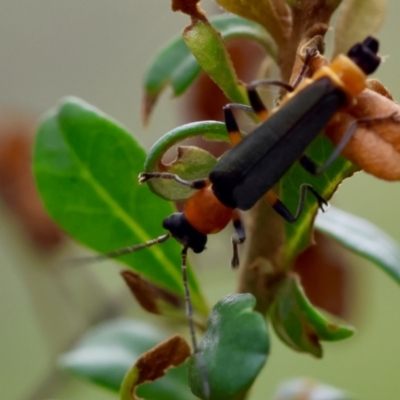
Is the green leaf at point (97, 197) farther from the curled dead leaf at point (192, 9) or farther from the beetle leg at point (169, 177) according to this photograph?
the curled dead leaf at point (192, 9)

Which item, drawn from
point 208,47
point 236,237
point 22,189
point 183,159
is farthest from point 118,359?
point 22,189

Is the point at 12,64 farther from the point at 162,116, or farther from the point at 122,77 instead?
the point at 162,116

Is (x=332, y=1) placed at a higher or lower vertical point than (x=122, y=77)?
higher

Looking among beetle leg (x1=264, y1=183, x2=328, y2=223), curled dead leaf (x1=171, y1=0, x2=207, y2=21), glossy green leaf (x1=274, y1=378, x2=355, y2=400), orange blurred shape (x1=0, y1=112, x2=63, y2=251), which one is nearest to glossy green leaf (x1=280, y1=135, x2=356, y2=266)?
beetle leg (x1=264, y1=183, x2=328, y2=223)

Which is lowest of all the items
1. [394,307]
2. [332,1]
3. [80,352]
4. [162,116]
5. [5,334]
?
[394,307]

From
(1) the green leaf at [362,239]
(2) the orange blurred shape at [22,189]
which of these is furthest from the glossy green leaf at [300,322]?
(2) the orange blurred shape at [22,189]

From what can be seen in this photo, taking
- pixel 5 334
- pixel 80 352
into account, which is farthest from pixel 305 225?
pixel 5 334
